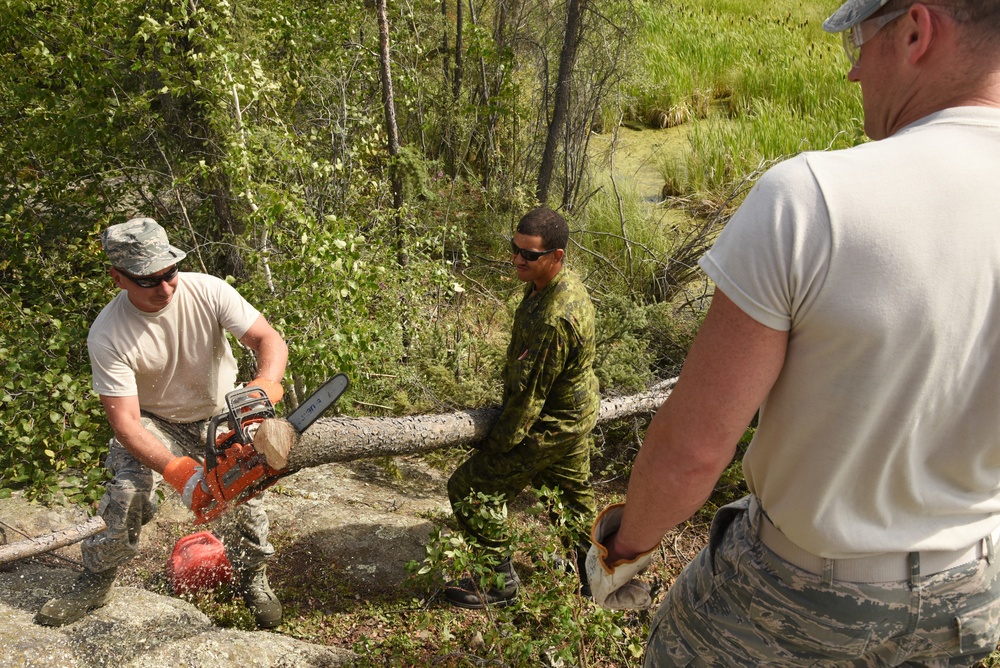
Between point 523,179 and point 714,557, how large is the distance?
7418 millimetres

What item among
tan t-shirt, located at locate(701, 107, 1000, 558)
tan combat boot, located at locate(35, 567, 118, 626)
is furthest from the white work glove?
tan combat boot, located at locate(35, 567, 118, 626)

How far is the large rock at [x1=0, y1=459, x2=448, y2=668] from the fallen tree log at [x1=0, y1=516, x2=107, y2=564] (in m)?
0.20

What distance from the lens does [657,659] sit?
1.82m

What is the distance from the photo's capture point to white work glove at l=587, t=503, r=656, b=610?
168 cm

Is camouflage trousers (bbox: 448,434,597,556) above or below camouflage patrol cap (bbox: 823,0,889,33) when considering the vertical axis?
below

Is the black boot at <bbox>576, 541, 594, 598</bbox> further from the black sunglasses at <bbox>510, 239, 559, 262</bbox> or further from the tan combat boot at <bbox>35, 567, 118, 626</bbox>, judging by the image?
the tan combat boot at <bbox>35, 567, 118, 626</bbox>

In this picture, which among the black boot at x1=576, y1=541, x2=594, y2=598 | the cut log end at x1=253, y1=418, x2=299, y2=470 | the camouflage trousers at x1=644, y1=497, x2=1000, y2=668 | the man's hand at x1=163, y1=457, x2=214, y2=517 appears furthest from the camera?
the black boot at x1=576, y1=541, x2=594, y2=598

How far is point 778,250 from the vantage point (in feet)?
4.00

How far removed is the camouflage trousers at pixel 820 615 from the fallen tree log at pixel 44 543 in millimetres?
3161

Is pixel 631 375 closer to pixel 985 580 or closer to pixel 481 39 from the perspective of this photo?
pixel 985 580

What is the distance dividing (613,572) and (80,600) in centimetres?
299

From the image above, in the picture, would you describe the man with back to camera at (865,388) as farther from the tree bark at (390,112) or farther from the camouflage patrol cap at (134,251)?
the tree bark at (390,112)

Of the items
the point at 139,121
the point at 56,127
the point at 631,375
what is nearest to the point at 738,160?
the point at 631,375

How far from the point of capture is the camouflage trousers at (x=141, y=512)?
343cm
